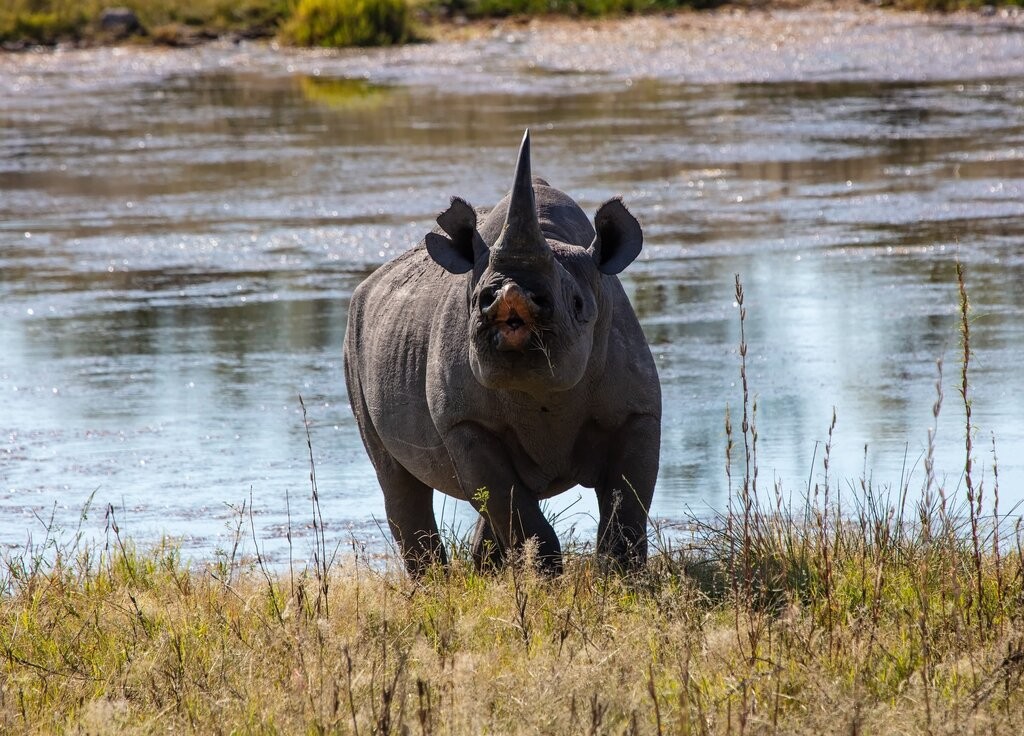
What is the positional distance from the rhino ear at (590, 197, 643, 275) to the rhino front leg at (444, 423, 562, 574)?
31.7 inches

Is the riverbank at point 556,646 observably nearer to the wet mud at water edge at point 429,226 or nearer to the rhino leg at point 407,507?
the wet mud at water edge at point 429,226

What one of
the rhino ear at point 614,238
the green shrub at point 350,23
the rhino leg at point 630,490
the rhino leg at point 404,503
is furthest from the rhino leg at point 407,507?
the green shrub at point 350,23

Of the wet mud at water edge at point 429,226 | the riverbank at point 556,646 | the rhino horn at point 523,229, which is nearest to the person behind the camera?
the riverbank at point 556,646

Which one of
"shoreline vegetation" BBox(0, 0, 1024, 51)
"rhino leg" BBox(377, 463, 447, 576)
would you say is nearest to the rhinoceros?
"rhino leg" BBox(377, 463, 447, 576)

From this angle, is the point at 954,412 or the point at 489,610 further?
the point at 954,412

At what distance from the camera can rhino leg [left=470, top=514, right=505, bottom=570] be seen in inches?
286

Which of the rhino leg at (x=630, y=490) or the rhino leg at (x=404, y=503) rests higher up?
the rhino leg at (x=630, y=490)

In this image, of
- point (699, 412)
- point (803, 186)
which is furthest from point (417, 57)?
point (699, 412)

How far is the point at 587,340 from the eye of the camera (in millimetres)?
6363

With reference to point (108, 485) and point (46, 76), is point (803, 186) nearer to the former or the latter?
point (108, 485)

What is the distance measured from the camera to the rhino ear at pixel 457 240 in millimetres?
6680

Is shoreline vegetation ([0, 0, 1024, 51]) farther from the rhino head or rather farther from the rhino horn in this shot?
the rhino horn

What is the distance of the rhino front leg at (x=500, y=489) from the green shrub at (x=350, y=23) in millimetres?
35383

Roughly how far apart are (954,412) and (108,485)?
4.80m
